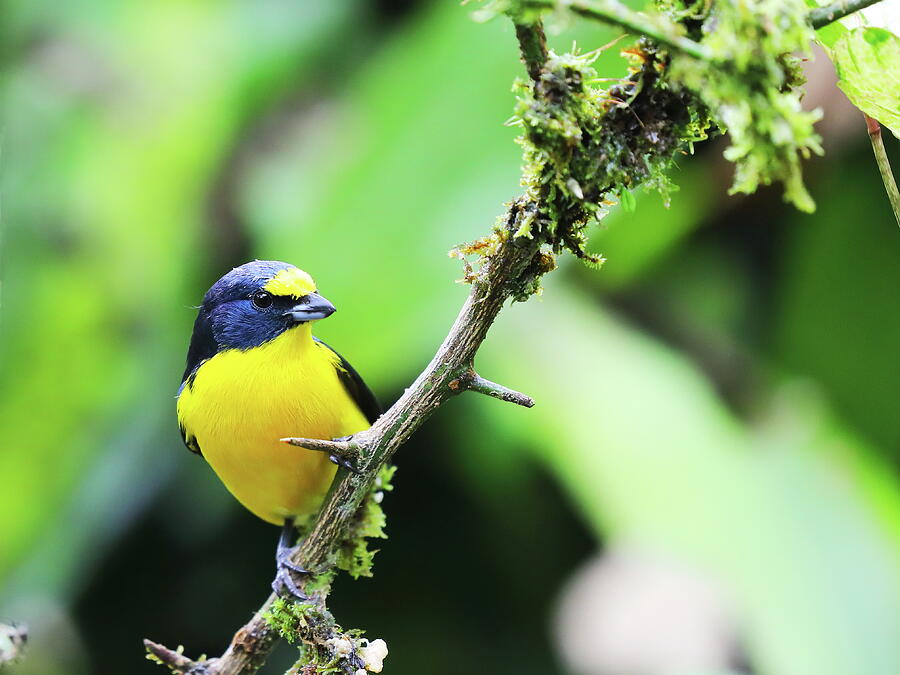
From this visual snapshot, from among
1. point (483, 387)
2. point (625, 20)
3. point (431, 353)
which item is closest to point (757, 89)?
point (625, 20)

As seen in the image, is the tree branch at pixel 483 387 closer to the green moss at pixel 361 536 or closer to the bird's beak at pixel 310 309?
the bird's beak at pixel 310 309

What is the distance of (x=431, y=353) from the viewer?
3.00 metres

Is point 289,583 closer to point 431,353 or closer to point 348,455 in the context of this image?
point 348,455

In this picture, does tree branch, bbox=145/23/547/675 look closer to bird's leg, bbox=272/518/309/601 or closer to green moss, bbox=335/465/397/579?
bird's leg, bbox=272/518/309/601

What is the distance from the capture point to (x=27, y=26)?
12.5ft

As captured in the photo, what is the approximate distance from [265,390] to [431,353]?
1535mm

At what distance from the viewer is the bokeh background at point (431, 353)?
8.98 ft

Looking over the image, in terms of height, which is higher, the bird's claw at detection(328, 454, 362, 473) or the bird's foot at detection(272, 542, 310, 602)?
the bird's claw at detection(328, 454, 362, 473)

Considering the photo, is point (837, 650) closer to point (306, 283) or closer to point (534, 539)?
point (534, 539)

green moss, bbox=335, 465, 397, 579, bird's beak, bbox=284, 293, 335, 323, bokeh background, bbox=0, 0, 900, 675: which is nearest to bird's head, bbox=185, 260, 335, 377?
bird's beak, bbox=284, 293, 335, 323

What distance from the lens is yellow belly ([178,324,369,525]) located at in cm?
148

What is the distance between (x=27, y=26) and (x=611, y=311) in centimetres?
271

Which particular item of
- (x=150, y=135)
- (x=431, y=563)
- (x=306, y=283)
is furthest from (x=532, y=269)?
(x=150, y=135)

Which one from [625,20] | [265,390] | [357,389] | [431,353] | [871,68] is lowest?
[431,353]
